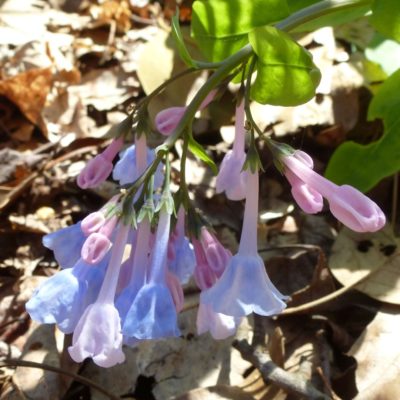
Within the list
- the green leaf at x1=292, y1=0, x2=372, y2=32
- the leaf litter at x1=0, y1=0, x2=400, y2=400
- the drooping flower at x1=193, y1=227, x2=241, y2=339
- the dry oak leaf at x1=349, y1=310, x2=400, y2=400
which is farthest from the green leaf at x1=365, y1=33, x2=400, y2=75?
the drooping flower at x1=193, y1=227, x2=241, y2=339

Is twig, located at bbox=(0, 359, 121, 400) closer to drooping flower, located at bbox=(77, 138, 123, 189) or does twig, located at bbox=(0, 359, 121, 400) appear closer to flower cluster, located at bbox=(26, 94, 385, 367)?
flower cluster, located at bbox=(26, 94, 385, 367)

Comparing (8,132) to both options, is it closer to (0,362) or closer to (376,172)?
(0,362)

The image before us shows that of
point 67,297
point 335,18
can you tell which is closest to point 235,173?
point 67,297

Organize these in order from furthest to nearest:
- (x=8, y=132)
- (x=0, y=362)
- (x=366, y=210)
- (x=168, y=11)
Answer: (x=168, y=11) → (x=8, y=132) → (x=0, y=362) → (x=366, y=210)

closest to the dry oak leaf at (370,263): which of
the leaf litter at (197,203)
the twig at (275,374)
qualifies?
the leaf litter at (197,203)

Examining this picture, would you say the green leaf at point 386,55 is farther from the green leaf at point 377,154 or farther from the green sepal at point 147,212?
the green sepal at point 147,212

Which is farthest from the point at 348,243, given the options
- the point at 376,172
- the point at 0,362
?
the point at 0,362
